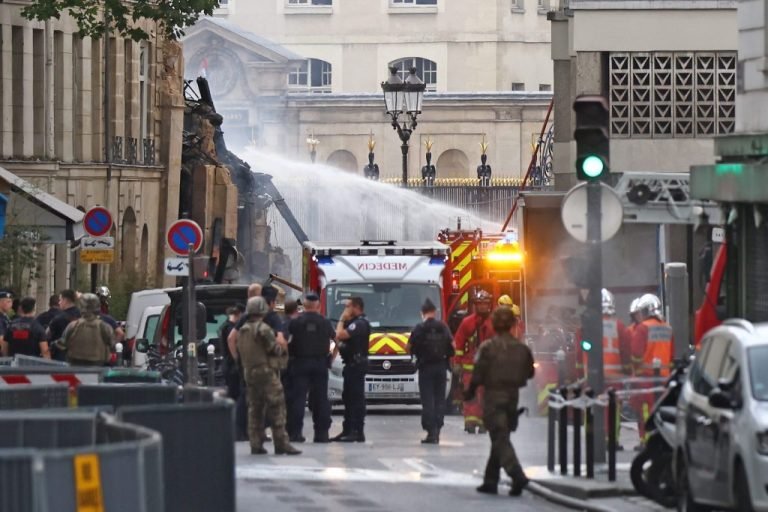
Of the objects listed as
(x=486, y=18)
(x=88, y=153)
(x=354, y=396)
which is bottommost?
(x=354, y=396)

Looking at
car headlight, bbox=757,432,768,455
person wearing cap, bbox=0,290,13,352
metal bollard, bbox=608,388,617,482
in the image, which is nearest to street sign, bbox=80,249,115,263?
person wearing cap, bbox=0,290,13,352

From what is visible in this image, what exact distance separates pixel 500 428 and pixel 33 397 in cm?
407

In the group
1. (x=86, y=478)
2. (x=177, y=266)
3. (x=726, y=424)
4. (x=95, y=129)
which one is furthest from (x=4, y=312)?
(x=95, y=129)

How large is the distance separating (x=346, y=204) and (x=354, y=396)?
63.4 m

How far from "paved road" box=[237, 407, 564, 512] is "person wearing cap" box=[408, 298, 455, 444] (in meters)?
0.27

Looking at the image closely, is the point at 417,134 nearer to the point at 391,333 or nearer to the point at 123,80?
the point at 123,80

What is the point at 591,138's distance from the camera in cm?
1892

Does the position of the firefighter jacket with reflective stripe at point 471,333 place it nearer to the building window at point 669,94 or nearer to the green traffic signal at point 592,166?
the green traffic signal at point 592,166

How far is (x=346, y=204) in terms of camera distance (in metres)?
88.4

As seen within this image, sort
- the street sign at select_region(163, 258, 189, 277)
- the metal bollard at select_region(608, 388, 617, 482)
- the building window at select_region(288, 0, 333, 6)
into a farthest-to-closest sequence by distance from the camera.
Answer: the building window at select_region(288, 0, 333, 6)
the street sign at select_region(163, 258, 189, 277)
the metal bollard at select_region(608, 388, 617, 482)

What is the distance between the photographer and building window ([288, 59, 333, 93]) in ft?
403

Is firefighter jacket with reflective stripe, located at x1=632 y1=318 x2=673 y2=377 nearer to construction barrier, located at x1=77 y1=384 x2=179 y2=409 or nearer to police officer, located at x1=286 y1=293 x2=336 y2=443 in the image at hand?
police officer, located at x1=286 y1=293 x2=336 y2=443

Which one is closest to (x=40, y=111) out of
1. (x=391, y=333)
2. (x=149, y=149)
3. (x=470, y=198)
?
(x=149, y=149)

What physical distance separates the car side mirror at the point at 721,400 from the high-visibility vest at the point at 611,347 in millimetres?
8684
